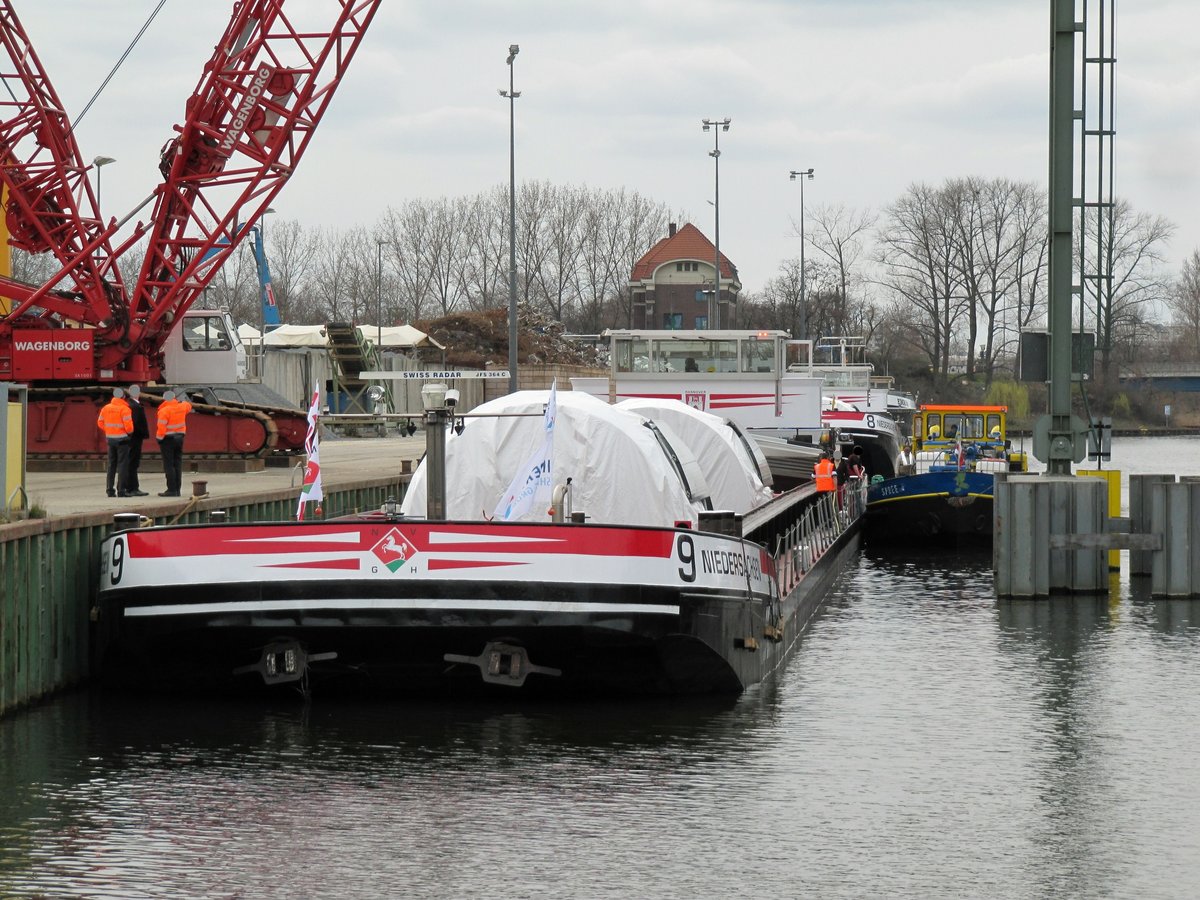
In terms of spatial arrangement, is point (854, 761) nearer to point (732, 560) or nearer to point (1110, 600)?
point (732, 560)

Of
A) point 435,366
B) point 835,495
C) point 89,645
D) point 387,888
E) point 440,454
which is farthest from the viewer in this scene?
point 435,366

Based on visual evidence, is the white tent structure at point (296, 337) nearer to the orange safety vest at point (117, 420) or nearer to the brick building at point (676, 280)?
the brick building at point (676, 280)

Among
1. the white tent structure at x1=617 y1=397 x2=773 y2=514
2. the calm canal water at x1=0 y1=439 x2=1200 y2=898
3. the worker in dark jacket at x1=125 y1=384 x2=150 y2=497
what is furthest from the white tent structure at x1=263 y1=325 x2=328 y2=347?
the calm canal water at x1=0 y1=439 x2=1200 y2=898

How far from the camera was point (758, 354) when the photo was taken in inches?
1211

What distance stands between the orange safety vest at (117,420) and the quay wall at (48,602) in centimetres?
529

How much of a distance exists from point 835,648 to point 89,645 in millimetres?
7673

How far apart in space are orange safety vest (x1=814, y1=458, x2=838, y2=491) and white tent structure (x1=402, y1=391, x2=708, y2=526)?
9968mm

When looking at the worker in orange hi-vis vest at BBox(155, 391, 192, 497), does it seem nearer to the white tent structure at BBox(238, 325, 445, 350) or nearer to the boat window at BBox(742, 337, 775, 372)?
the boat window at BBox(742, 337, 775, 372)

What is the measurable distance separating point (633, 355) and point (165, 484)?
978cm

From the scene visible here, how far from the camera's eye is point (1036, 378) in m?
21.9

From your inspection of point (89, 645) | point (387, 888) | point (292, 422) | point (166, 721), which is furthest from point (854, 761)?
point (292, 422)

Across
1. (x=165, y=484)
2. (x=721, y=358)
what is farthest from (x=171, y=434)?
(x=721, y=358)

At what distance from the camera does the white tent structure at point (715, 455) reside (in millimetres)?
20438

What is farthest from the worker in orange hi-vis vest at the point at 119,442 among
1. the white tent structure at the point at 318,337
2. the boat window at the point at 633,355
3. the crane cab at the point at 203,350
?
the white tent structure at the point at 318,337
